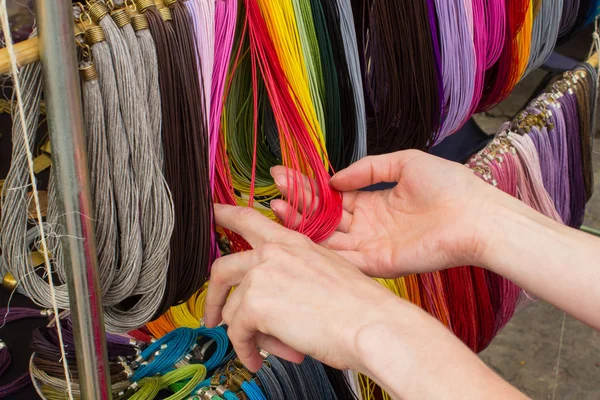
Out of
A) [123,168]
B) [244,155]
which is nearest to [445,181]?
[244,155]

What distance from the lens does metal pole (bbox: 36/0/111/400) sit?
47cm

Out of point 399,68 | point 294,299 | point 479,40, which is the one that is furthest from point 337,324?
point 479,40

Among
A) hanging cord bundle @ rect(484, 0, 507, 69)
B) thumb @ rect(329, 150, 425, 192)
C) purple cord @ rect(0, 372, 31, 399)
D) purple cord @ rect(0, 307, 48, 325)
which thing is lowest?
purple cord @ rect(0, 372, 31, 399)

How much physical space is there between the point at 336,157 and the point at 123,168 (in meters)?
0.35

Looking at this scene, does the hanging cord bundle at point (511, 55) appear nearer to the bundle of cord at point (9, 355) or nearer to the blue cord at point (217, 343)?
the blue cord at point (217, 343)

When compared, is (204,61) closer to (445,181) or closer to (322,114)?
(322,114)

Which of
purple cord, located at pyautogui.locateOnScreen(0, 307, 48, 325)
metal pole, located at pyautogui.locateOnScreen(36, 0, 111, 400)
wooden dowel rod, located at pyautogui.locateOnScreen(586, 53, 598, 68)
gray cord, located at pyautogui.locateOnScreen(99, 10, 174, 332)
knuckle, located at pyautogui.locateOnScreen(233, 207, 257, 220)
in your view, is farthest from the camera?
wooden dowel rod, located at pyautogui.locateOnScreen(586, 53, 598, 68)

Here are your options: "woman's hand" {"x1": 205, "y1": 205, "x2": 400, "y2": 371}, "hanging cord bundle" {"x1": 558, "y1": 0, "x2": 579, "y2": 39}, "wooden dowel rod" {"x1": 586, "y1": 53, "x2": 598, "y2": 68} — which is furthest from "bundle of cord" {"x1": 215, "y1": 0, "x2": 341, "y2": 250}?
"wooden dowel rod" {"x1": 586, "y1": 53, "x2": 598, "y2": 68}

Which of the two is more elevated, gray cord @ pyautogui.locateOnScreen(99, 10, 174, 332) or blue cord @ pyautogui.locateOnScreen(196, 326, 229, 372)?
gray cord @ pyautogui.locateOnScreen(99, 10, 174, 332)

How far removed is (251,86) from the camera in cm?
83

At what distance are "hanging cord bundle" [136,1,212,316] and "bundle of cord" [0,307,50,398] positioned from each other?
29 centimetres

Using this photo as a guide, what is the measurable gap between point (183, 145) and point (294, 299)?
0.21 meters

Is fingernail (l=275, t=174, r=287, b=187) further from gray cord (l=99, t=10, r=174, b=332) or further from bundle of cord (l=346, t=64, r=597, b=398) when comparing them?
bundle of cord (l=346, t=64, r=597, b=398)

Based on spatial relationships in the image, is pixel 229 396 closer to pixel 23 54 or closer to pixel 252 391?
pixel 252 391
